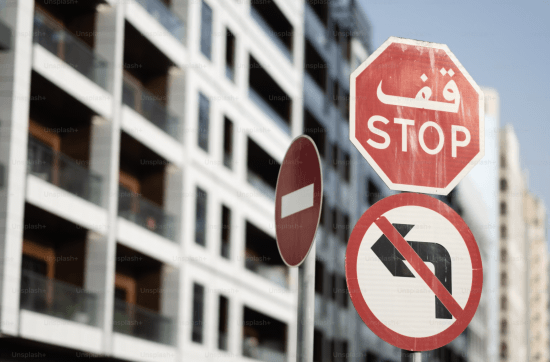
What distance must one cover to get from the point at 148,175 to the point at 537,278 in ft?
397

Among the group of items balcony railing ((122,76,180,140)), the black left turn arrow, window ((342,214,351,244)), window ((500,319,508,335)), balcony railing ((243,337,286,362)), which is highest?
balcony railing ((122,76,180,140))

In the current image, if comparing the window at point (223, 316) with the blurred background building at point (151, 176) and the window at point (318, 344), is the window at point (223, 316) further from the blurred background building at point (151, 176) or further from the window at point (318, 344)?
the window at point (318, 344)

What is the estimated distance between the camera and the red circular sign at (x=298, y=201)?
3.93 m

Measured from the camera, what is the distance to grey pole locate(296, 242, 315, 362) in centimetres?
365

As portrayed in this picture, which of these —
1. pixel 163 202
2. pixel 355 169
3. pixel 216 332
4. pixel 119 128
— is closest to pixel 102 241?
pixel 119 128

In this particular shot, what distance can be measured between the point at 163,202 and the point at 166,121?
268 centimetres

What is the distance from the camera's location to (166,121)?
2541 cm

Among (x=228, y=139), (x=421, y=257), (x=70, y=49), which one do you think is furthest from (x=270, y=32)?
(x=421, y=257)

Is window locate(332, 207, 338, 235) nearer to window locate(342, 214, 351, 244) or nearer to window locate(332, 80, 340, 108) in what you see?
window locate(342, 214, 351, 244)

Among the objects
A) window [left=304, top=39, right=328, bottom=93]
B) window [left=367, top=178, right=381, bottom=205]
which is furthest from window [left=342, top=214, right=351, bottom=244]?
window [left=304, top=39, right=328, bottom=93]

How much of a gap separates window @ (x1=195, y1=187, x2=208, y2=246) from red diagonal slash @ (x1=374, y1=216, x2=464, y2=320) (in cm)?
2337

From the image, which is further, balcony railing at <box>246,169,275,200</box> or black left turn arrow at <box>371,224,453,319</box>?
balcony railing at <box>246,169,275,200</box>

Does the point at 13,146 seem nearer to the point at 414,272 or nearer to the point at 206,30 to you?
the point at 206,30

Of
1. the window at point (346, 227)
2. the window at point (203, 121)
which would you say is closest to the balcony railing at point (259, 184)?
the window at point (203, 121)
